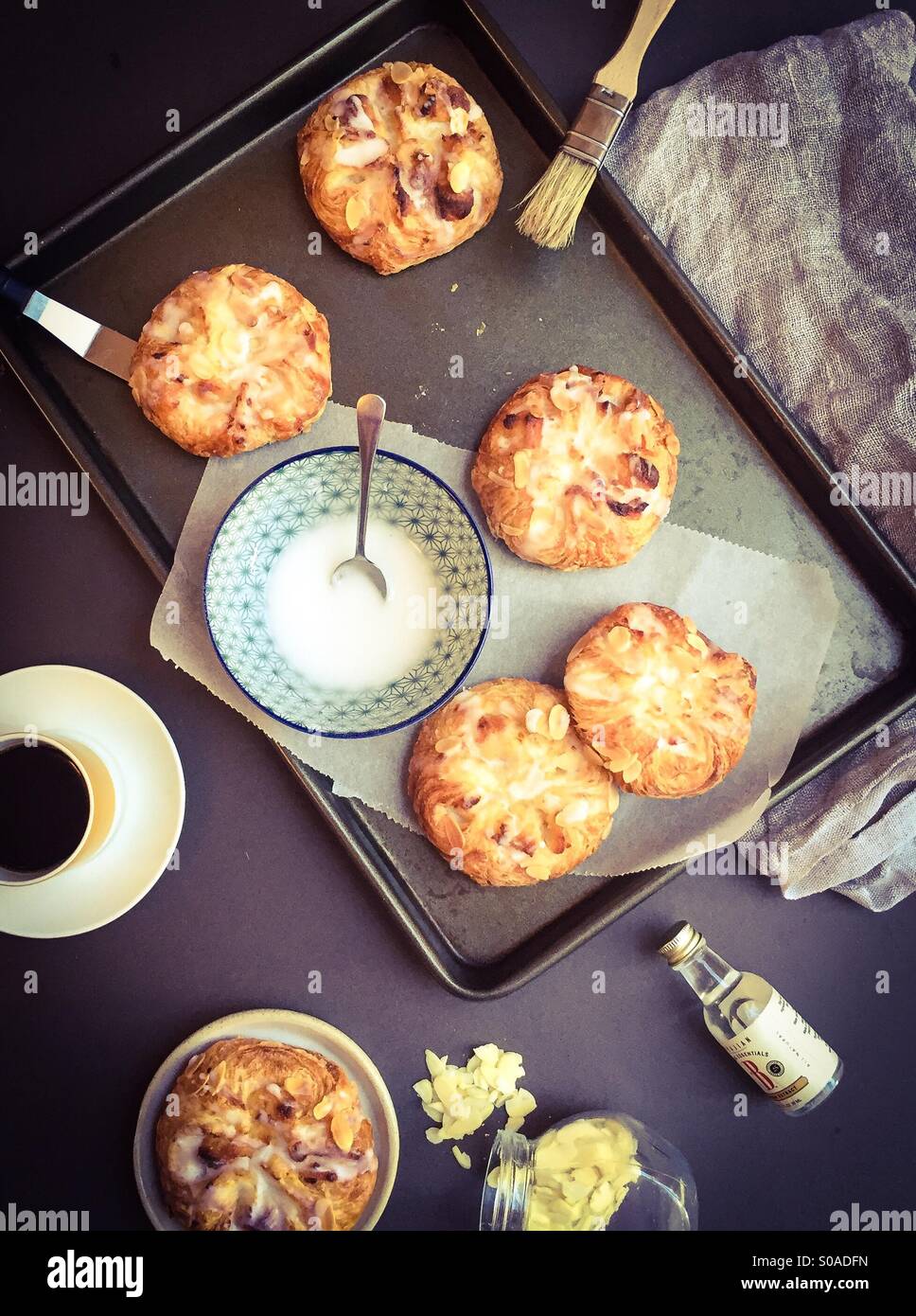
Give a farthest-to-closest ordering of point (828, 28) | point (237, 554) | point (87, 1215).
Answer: point (828, 28) < point (87, 1215) < point (237, 554)

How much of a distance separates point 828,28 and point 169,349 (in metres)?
1.87

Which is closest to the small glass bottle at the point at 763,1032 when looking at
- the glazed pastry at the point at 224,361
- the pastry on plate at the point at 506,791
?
the pastry on plate at the point at 506,791

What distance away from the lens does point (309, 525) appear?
2461mm

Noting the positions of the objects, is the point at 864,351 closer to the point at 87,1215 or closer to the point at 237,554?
the point at 237,554

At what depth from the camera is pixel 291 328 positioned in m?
2.44

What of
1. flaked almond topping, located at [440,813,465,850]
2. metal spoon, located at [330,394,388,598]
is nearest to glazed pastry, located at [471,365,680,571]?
metal spoon, located at [330,394,388,598]

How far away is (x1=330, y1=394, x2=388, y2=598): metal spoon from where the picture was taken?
225 centimetres

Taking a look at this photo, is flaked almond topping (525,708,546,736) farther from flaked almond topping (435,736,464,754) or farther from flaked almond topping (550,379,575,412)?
flaked almond topping (550,379,575,412)

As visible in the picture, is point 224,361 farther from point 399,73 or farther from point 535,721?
point 535,721

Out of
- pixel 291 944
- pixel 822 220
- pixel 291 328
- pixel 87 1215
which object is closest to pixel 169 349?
pixel 291 328

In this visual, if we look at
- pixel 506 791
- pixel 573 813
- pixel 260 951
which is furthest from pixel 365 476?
pixel 260 951

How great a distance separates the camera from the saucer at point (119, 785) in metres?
2.42

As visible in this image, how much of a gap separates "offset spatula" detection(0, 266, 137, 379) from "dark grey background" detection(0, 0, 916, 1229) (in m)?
0.21

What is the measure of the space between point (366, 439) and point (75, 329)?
0.77 meters
